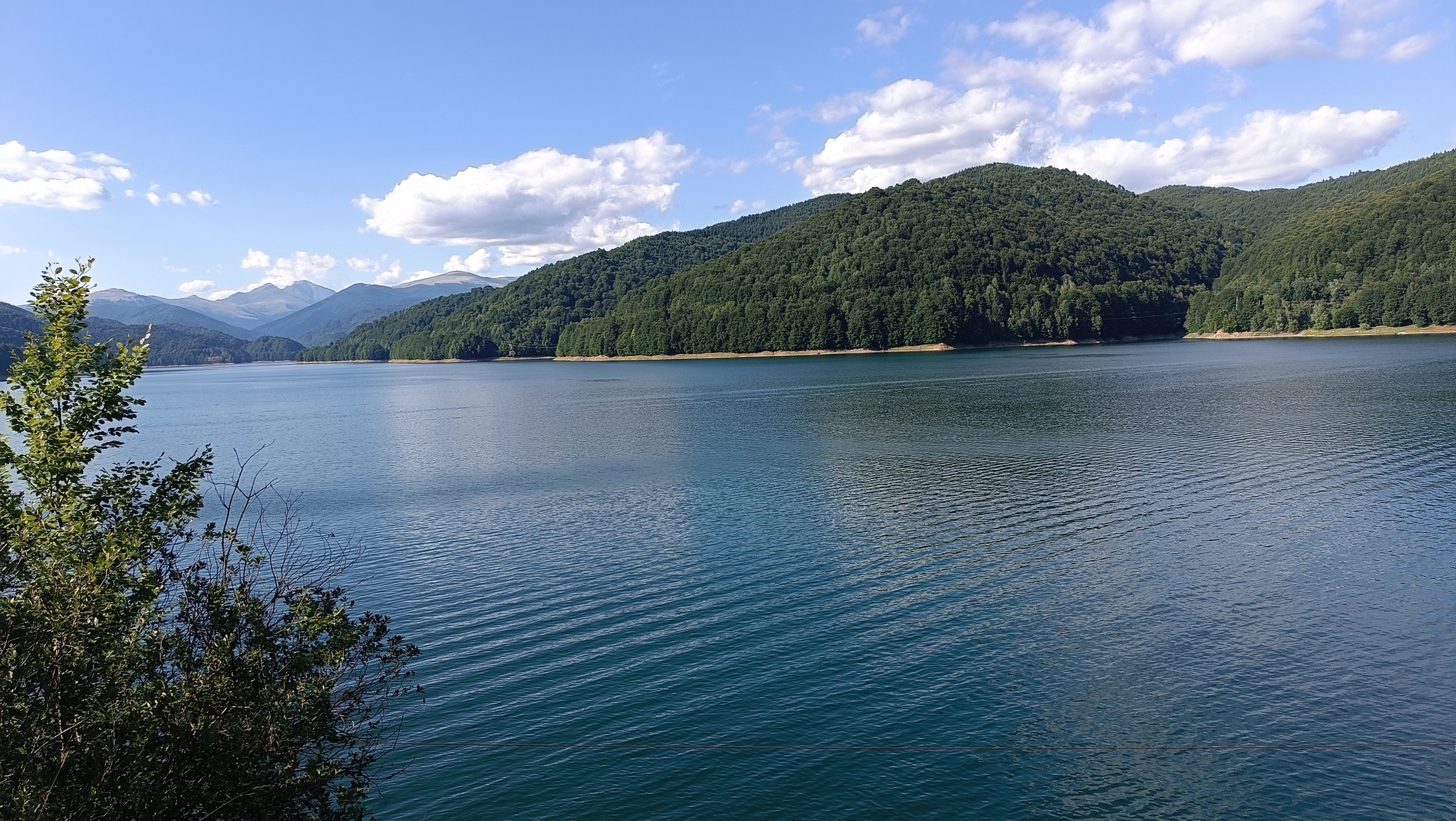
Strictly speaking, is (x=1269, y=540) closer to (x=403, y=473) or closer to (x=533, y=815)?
(x=533, y=815)

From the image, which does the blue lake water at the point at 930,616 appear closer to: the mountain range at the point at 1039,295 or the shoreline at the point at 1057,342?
the shoreline at the point at 1057,342

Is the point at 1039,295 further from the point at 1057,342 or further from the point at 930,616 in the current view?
the point at 930,616

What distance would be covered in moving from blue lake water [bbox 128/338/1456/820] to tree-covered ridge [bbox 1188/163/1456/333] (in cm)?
12451

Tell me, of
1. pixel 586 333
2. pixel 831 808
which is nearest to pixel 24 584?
pixel 831 808

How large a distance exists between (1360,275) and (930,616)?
184 m

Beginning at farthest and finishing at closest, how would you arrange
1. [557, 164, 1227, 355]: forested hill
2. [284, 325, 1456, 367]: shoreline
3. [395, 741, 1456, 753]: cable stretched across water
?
[557, 164, 1227, 355]: forested hill < [284, 325, 1456, 367]: shoreline < [395, 741, 1456, 753]: cable stretched across water

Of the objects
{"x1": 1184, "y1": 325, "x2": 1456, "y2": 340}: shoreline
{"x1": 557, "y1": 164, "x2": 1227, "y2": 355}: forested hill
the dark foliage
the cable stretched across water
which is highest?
{"x1": 557, "y1": 164, "x2": 1227, "y2": 355}: forested hill

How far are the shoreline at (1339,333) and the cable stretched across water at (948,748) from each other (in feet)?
524

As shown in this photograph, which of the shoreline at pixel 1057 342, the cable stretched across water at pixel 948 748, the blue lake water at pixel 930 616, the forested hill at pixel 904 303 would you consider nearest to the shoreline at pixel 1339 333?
the shoreline at pixel 1057 342

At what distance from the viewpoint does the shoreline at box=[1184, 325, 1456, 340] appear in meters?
139

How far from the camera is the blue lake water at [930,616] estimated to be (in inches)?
496

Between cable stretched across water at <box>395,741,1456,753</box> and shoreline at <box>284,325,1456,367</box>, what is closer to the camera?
cable stretched across water at <box>395,741,1456,753</box>

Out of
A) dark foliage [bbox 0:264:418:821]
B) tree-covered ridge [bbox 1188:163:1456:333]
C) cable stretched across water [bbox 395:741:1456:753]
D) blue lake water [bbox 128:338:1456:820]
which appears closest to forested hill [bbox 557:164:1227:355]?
tree-covered ridge [bbox 1188:163:1456:333]

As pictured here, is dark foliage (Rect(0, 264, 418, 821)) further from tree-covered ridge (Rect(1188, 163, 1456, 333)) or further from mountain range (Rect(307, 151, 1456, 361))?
tree-covered ridge (Rect(1188, 163, 1456, 333))
